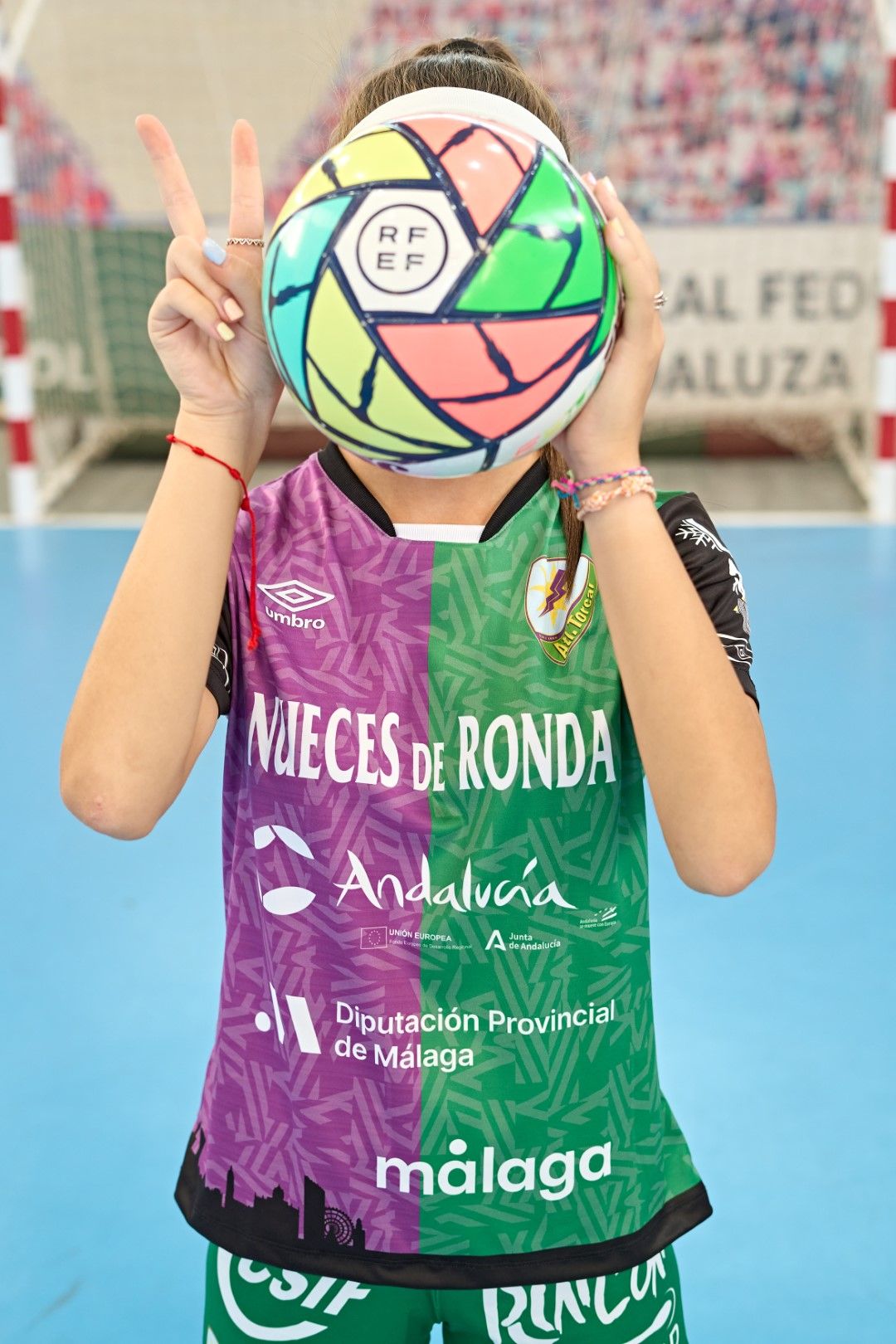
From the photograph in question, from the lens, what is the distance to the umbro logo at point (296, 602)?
0.98 m

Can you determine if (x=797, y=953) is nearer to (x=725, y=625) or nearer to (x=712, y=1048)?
(x=712, y=1048)

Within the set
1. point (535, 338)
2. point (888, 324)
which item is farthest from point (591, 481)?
point (888, 324)

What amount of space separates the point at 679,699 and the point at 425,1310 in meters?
0.46

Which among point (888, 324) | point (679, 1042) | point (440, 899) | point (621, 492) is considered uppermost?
point (621, 492)

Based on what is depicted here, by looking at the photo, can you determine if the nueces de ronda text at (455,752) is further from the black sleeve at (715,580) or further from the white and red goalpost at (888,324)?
the white and red goalpost at (888,324)

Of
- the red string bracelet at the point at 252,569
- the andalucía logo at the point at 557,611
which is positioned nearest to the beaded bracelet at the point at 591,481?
the andalucía logo at the point at 557,611

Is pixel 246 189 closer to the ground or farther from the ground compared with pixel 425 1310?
farther from the ground

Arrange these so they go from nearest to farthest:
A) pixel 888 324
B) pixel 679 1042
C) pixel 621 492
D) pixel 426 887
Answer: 1. pixel 621 492
2. pixel 426 887
3. pixel 679 1042
4. pixel 888 324

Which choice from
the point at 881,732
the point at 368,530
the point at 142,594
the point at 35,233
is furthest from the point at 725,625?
the point at 35,233

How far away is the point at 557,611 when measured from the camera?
974mm

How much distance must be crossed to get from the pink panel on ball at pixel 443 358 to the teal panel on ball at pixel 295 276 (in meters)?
0.05

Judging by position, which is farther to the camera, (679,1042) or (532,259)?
(679,1042)

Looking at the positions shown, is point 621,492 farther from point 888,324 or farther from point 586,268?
point 888,324

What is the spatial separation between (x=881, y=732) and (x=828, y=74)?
A: 3566 millimetres
